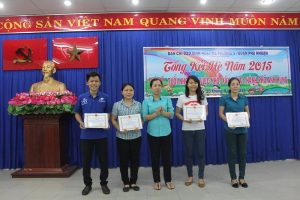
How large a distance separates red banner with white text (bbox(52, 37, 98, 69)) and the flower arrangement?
776 millimetres

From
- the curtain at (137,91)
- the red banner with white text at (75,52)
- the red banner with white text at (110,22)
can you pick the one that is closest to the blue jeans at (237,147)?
the curtain at (137,91)

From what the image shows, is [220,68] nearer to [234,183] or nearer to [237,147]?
[237,147]

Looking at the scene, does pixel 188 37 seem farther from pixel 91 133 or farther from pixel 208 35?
pixel 91 133

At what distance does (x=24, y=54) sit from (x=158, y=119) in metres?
2.84

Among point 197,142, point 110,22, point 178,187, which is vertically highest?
point 110,22

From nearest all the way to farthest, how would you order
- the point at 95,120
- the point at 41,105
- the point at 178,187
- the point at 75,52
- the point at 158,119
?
the point at 95,120
the point at 158,119
the point at 178,187
the point at 41,105
the point at 75,52

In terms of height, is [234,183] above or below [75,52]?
below

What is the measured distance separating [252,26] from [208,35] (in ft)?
2.67

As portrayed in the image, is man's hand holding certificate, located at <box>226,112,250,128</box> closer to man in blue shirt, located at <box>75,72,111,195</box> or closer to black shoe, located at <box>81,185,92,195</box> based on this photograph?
man in blue shirt, located at <box>75,72,111,195</box>

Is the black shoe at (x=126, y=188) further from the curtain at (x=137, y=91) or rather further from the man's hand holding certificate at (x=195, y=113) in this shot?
the curtain at (x=137, y=91)

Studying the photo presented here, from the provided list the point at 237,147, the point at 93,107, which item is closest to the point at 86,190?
the point at 93,107

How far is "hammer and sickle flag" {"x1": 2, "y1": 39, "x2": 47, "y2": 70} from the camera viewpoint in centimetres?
464

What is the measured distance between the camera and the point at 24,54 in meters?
4.65

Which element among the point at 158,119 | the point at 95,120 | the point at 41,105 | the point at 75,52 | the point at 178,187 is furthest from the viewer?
the point at 75,52
